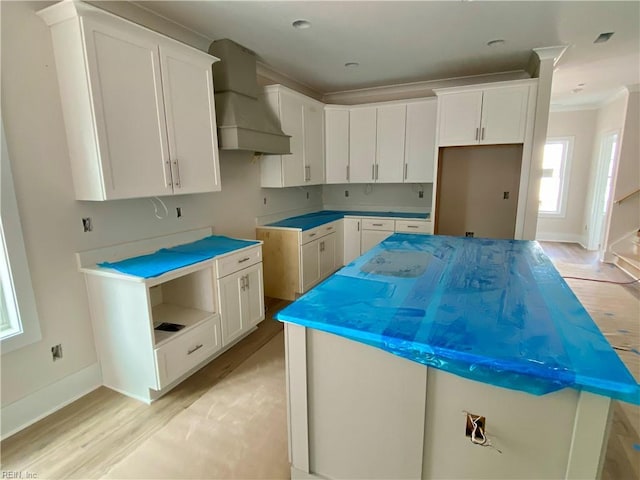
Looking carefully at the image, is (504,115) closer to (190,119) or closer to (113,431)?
(190,119)

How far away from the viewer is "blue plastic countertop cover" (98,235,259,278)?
83.7 inches

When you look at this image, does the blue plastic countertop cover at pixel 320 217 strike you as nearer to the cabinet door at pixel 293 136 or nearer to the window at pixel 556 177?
the cabinet door at pixel 293 136

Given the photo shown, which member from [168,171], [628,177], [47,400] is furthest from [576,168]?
[47,400]

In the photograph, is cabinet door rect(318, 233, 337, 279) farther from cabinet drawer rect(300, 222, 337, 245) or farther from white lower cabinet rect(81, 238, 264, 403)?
white lower cabinet rect(81, 238, 264, 403)

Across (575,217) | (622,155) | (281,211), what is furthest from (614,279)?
(281,211)

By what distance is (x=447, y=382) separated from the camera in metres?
1.19

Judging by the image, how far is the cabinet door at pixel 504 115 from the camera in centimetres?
355

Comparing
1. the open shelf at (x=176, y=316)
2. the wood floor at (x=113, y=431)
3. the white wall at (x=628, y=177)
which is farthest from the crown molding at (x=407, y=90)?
the open shelf at (x=176, y=316)

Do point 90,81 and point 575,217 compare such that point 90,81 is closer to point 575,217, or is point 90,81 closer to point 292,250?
point 292,250

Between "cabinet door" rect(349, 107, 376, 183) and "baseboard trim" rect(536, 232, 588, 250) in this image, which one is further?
"baseboard trim" rect(536, 232, 588, 250)

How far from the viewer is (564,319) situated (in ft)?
4.43

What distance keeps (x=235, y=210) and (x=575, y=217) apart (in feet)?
22.8

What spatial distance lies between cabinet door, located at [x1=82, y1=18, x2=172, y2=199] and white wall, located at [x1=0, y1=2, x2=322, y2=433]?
31 cm

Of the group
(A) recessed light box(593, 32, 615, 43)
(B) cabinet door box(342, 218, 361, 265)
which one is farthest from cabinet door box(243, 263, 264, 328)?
(A) recessed light box(593, 32, 615, 43)
